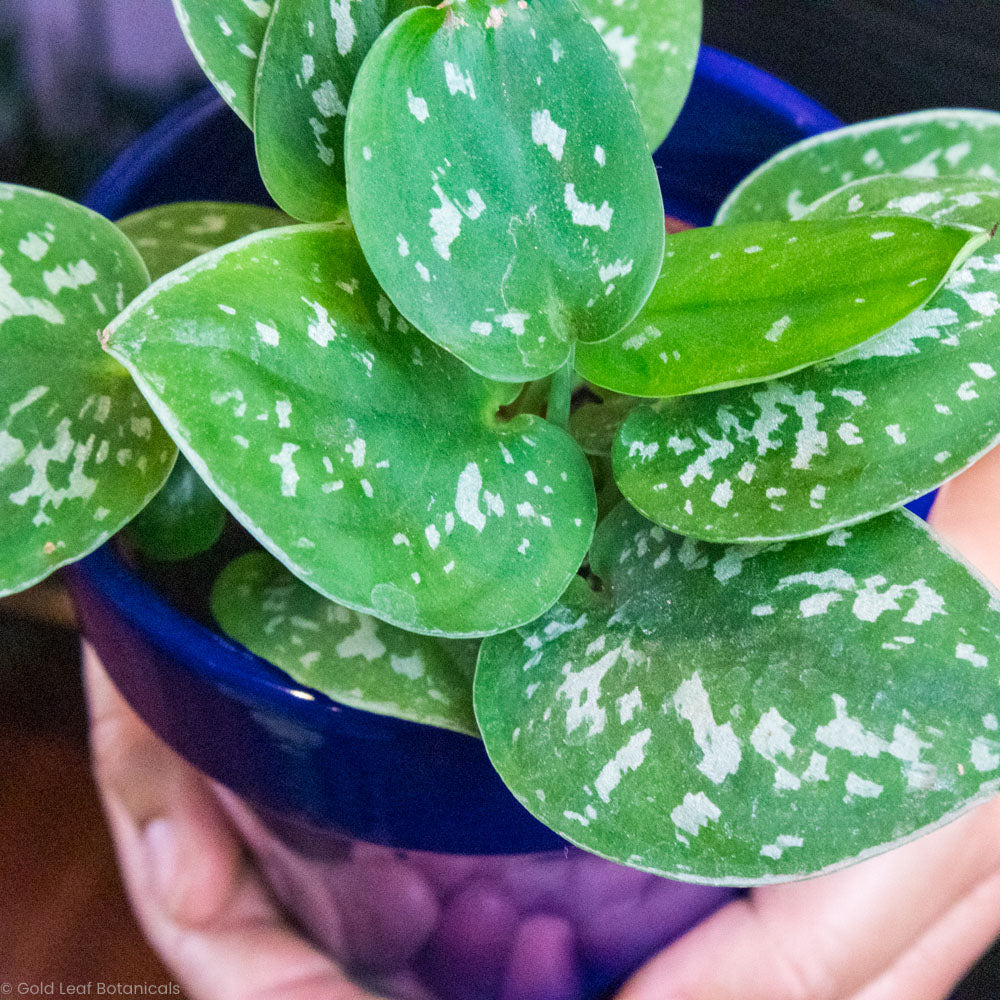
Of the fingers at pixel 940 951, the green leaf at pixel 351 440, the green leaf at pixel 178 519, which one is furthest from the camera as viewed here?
the fingers at pixel 940 951

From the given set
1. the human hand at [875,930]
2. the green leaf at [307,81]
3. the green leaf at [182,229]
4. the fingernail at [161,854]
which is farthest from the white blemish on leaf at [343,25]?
the fingernail at [161,854]

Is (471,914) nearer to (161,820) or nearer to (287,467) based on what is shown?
(161,820)

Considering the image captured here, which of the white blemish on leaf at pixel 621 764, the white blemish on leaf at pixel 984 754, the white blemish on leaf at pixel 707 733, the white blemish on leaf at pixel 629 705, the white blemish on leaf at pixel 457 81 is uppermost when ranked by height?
the white blemish on leaf at pixel 457 81

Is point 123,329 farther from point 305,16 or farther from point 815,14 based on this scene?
point 815,14

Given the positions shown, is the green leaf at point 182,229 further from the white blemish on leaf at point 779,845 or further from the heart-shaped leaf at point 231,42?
the white blemish on leaf at point 779,845

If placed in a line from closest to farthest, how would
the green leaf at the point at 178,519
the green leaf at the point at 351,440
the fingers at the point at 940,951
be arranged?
the green leaf at the point at 351,440, the green leaf at the point at 178,519, the fingers at the point at 940,951

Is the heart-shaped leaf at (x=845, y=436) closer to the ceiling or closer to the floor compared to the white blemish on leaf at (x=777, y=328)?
closer to the floor

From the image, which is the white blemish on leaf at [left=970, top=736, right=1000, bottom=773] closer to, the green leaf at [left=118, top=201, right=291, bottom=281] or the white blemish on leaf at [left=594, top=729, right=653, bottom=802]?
the white blemish on leaf at [left=594, top=729, right=653, bottom=802]

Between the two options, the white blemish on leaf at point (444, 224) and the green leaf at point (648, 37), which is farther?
the green leaf at point (648, 37)
